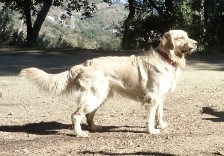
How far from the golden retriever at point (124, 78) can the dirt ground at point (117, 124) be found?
341 mm

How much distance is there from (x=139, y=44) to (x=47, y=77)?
18.3m

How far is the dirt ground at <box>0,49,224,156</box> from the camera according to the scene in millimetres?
6180

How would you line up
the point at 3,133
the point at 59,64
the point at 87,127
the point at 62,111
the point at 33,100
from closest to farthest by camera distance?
the point at 3,133
the point at 87,127
the point at 62,111
the point at 33,100
the point at 59,64

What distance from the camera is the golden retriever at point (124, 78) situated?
695 cm

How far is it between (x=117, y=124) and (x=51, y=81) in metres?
1.44

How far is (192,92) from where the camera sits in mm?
10359

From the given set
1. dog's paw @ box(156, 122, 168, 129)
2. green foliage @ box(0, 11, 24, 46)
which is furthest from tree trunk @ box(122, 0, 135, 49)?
dog's paw @ box(156, 122, 168, 129)

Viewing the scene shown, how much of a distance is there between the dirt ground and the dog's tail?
0.65 meters

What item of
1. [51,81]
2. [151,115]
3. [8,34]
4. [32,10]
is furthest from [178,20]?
[51,81]

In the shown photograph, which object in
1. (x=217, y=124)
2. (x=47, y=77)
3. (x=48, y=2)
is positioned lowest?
(x=217, y=124)

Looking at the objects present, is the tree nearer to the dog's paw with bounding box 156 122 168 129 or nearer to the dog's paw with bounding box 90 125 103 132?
the dog's paw with bounding box 90 125 103 132

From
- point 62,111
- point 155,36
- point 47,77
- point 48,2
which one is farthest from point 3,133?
point 155,36

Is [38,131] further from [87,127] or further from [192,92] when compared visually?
[192,92]

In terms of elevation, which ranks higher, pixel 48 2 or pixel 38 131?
pixel 48 2
